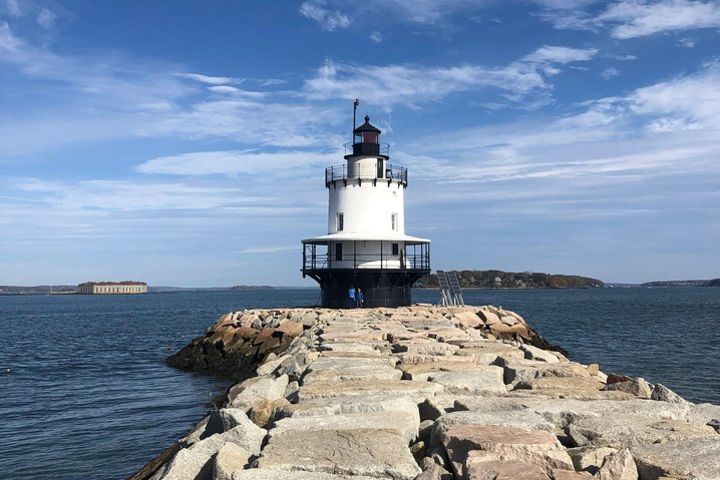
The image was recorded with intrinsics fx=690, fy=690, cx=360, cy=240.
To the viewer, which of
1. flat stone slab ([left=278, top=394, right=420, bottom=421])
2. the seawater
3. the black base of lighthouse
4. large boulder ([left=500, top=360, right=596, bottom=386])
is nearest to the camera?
flat stone slab ([left=278, top=394, right=420, bottom=421])

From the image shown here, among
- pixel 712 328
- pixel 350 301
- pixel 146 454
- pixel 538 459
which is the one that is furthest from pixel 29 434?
pixel 712 328

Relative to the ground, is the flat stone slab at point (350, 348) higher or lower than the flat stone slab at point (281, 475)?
higher

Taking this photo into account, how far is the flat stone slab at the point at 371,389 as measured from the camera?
6.05 meters

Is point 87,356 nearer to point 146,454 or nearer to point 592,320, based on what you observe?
point 146,454

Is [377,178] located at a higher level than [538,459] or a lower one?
higher

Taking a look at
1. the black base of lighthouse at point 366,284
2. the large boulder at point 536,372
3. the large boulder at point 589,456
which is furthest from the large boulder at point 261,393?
the black base of lighthouse at point 366,284

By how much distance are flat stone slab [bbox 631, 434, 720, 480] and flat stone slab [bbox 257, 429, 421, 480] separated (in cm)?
136

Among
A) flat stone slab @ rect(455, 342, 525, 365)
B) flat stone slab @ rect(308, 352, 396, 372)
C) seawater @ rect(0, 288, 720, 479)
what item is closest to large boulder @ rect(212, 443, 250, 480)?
flat stone slab @ rect(308, 352, 396, 372)

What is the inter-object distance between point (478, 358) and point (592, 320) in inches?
1399

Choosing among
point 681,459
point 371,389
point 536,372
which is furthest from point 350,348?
point 681,459

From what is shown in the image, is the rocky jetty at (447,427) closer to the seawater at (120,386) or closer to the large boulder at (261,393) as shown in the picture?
the large boulder at (261,393)

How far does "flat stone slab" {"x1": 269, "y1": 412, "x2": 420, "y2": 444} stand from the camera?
4.89 m

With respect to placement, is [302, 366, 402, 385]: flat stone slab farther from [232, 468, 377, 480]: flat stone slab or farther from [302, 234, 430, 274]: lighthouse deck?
[302, 234, 430, 274]: lighthouse deck

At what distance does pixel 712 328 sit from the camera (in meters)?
34.1
